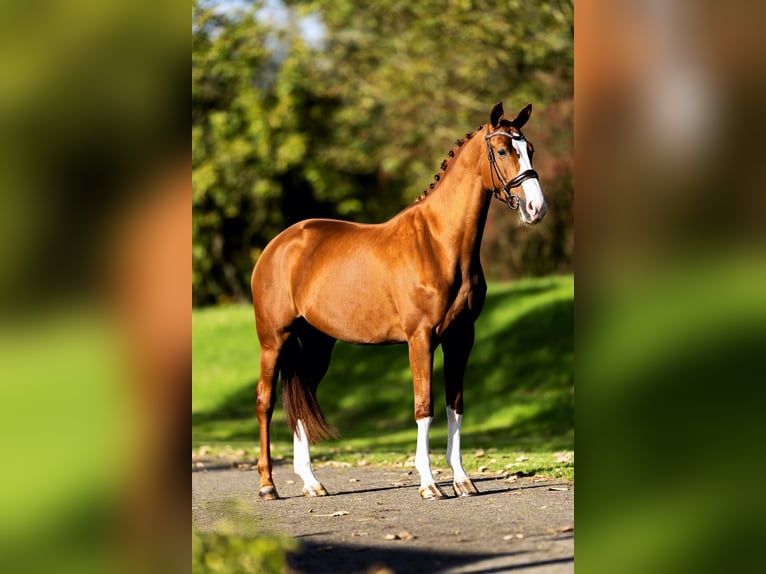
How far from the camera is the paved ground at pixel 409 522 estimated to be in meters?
5.35

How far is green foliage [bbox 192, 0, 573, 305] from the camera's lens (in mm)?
20984

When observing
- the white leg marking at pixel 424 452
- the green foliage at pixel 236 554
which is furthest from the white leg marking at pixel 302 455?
the green foliage at pixel 236 554

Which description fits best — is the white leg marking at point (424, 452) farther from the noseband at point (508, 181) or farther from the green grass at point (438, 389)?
the green grass at point (438, 389)

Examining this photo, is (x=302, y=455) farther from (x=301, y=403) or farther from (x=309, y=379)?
(x=309, y=379)

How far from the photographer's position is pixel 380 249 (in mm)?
7609

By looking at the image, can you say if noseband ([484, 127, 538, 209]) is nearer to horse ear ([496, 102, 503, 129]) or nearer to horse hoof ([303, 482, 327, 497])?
horse ear ([496, 102, 503, 129])

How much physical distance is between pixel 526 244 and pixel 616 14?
21472 mm

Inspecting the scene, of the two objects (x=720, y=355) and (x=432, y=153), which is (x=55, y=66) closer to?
(x=720, y=355)

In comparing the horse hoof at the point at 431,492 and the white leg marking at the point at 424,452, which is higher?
the white leg marking at the point at 424,452

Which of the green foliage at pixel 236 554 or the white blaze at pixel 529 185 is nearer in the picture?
the green foliage at pixel 236 554

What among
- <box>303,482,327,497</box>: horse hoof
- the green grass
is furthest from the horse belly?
the green grass

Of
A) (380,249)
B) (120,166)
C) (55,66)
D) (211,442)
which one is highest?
(55,66)

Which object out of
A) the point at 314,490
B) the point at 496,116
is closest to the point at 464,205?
the point at 496,116

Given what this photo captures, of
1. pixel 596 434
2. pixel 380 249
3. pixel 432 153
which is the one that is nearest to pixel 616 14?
pixel 596 434
